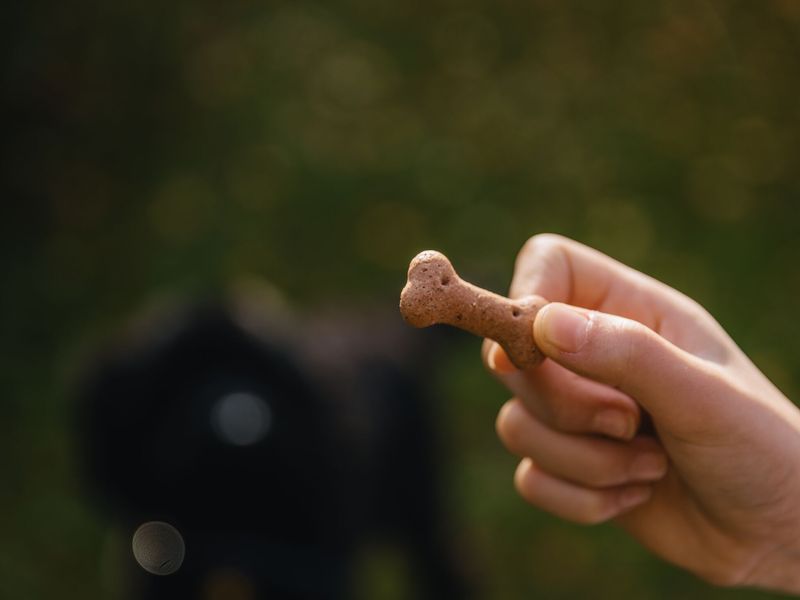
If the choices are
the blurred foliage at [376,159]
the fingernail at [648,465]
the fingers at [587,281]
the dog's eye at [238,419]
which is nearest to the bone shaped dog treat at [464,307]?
the fingers at [587,281]

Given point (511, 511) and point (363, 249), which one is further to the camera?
point (363, 249)

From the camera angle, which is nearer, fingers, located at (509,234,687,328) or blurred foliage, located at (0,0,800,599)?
fingers, located at (509,234,687,328)

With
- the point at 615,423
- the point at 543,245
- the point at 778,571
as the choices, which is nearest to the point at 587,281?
the point at 543,245

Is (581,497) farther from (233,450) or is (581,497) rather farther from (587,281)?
(233,450)

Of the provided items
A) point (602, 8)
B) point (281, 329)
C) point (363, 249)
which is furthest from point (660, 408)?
point (602, 8)

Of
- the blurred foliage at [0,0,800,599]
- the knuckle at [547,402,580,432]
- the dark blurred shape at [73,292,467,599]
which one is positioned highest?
the blurred foliage at [0,0,800,599]

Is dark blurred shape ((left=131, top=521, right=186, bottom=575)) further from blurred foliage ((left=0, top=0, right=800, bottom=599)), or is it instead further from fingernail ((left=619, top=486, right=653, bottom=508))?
blurred foliage ((left=0, top=0, right=800, bottom=599))

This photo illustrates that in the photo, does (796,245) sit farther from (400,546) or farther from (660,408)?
(660,408)

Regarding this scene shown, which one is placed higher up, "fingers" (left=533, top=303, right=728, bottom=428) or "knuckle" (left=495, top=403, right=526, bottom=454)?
"fingers" (left=533, top=303, right=728, bottom=428)

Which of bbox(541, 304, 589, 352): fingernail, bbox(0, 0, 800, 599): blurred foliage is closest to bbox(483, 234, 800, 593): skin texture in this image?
bbox(541, 304, 589, 352): fingernail
